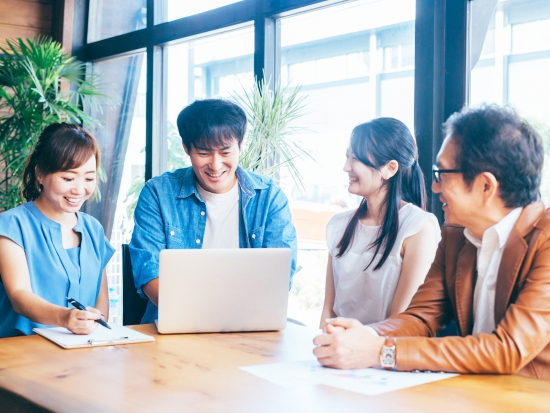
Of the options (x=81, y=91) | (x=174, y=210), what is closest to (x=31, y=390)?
(x=174, y=210)

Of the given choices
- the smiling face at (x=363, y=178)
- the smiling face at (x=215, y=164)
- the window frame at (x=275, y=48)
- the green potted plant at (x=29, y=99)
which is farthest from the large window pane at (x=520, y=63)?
the green potted plant at (x=29, y=99)

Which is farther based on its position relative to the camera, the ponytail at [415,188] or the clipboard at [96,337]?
the ponytail at [415,188]

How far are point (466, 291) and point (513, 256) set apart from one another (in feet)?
0.66

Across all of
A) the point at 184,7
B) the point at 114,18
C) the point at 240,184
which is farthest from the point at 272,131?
the point at 114,18

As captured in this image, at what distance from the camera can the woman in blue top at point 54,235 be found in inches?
79.8

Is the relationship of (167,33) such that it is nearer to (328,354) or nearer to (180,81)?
(180,81)

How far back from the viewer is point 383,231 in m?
2.15

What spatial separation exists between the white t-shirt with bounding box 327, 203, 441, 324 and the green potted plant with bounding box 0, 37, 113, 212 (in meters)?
2.91

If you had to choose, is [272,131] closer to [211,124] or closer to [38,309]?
[211,124]

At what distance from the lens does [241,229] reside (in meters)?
2.26

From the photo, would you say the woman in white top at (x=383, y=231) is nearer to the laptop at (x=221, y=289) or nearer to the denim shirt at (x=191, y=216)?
the denim shirt at (x=191, y=216)

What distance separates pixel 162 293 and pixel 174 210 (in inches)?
23.9

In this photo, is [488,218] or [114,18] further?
[114,18]

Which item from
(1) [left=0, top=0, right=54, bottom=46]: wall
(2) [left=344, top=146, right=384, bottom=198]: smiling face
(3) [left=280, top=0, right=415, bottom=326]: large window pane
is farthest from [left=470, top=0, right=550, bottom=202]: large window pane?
(1) [left=0, top=0, right=54, bottom=46]: wall
